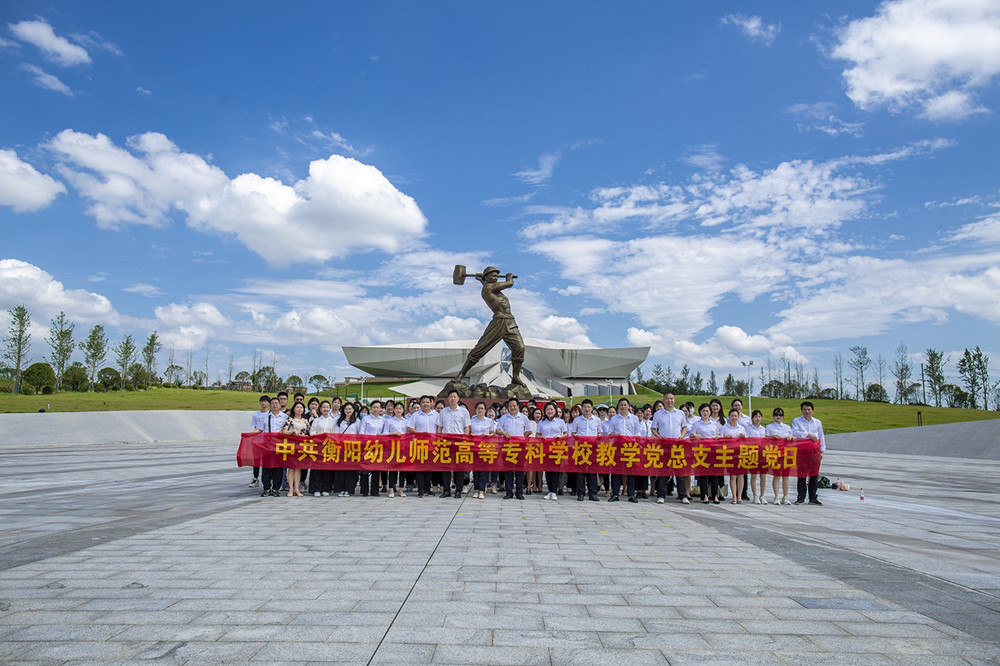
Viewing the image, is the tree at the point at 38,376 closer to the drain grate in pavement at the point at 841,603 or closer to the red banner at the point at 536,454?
the red banner at the point at 536,454

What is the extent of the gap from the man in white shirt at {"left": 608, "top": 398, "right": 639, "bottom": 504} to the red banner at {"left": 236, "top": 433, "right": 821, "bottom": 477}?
0.45ft

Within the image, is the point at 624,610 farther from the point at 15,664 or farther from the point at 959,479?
the point at 959,479

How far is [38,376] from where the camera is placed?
34.0m

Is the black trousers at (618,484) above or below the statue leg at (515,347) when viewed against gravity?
below

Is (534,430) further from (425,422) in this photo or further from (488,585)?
(488,585)

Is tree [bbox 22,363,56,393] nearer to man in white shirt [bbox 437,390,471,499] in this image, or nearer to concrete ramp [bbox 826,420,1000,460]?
man in white shirt [bbox 437,390,471,499]

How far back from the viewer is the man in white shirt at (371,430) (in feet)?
26.2

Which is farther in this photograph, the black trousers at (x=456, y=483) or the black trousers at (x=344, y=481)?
the black trousers at (x=344, y=481)

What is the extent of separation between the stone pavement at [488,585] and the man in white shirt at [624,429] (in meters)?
1.02

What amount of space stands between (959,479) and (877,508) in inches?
255

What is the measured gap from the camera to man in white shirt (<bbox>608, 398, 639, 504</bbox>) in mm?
7824

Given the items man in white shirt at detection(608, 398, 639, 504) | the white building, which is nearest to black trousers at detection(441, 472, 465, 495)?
man in white shirt at detection(608, 398, 639, 504)

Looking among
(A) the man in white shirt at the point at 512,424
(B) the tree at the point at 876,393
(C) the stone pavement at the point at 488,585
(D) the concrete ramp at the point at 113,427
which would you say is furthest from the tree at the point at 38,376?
(B) the tree at the point at 876,393

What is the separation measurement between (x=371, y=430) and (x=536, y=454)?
2.23m
